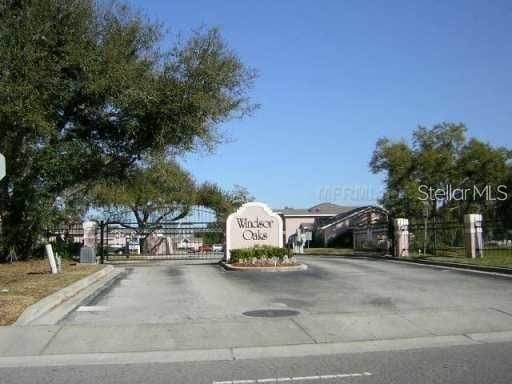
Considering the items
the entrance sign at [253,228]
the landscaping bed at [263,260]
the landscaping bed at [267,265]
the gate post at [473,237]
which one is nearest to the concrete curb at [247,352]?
the landscaping bed at [263,260]

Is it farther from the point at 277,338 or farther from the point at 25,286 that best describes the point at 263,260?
the point at 277,338

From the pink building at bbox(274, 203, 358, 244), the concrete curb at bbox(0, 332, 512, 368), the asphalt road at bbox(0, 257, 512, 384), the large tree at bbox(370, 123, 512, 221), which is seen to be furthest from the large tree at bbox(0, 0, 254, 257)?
the pink building at bbox(274, 203, 358, 244)

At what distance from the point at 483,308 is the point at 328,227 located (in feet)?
155

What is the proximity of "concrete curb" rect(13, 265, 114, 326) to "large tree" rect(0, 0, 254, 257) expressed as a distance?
245 inches

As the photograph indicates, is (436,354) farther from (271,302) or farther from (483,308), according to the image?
(271,302)

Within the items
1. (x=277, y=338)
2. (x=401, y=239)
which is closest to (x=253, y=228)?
(x=401, y=239)

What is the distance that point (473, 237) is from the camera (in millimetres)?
23453

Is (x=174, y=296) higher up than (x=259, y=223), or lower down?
lower down

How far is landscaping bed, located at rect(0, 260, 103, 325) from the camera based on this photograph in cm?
1029

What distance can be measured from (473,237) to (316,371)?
18107 millimetres

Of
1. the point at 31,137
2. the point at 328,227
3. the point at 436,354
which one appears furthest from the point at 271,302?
the point at 328,227

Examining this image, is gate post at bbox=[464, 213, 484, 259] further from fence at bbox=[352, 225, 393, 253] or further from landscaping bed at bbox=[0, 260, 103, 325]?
landscaping bed at bbox=[0, 260, 103, 325]

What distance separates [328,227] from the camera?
58.0m

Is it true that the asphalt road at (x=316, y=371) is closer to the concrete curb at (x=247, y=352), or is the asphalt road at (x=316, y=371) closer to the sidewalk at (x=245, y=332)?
the concrete curb at (x=247, y=352)
